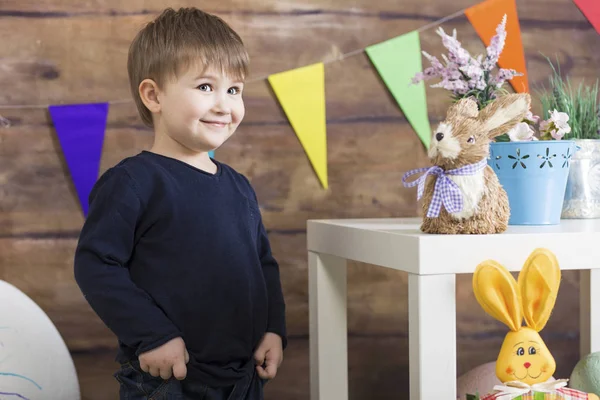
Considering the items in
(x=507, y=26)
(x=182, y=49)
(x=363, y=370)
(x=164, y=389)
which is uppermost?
(x=507, y=26)

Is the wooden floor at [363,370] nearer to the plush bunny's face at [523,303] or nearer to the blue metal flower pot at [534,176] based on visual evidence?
the blue metal flower pot at [534,176]

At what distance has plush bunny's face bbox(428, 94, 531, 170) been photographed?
3.59 ft

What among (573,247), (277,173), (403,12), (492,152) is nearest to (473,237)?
(573,247)

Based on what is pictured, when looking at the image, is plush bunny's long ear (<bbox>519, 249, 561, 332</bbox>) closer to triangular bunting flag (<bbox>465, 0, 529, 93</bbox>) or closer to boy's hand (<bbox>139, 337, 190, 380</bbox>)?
boy's hand (<bbox>139, 337, 190, 380</bbox>)

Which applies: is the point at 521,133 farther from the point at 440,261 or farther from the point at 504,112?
the point at 440,261

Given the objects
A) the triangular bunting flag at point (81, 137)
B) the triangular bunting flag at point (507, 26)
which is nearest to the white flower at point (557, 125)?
the triangular bunting flag at point (507, 26)

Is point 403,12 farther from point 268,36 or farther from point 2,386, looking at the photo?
point 2,386

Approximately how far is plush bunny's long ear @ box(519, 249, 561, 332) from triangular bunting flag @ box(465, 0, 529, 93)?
77 centimetres

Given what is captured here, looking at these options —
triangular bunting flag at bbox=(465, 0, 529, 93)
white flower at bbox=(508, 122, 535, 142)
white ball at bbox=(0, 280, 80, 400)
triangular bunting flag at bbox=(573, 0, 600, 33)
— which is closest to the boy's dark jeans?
white ball at bbox=(0, 280, 80, 400)

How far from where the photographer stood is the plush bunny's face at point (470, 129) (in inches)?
43.1

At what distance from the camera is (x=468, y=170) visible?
3.62ft

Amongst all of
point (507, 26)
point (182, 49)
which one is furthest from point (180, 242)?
point (507, 26)

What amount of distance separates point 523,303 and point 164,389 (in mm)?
531

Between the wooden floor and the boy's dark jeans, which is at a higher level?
the boy's dark jeans
